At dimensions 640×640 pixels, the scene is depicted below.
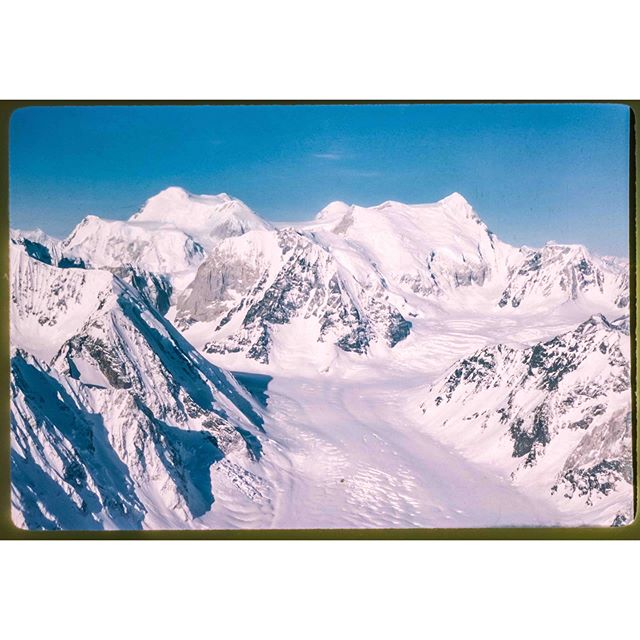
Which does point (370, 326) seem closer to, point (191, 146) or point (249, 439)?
point (249, 439)

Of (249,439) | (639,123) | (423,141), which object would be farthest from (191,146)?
(639,123)

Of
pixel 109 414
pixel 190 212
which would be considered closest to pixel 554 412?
pixel 190 212

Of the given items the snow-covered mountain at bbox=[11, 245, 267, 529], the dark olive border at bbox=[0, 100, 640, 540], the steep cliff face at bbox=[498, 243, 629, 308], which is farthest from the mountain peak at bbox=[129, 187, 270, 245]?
the steep cliff face at bbox=[498, 243, 629, 308]

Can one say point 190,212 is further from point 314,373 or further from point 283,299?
point 314,373

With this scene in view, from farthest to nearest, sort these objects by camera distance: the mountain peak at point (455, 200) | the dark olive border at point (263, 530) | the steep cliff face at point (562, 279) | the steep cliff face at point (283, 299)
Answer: the steep cliff face at point (283, 299), the mountain peak at point (455, 200), the steep cliff face at point (562, 279), the dark olive border at point (263, 530)

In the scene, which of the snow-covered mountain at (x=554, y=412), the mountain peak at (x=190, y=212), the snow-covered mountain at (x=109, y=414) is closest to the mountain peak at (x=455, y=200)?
the snow-covered mountain at (x=554, y=412)

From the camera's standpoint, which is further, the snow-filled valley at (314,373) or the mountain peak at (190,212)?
the mountain peak at (190,212)

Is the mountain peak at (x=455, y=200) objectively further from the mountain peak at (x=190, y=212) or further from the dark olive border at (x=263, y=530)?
the mountain peak at (x=190, y=212)
